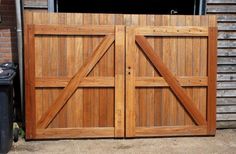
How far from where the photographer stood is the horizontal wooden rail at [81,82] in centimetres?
678

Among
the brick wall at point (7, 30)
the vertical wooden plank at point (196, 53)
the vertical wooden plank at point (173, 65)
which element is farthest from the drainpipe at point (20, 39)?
the vertical wooden plank at point (196, 53)

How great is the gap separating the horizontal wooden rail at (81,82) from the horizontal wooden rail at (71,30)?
28.0 inches

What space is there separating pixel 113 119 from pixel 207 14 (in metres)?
2.43

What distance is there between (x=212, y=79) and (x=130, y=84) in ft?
4.49

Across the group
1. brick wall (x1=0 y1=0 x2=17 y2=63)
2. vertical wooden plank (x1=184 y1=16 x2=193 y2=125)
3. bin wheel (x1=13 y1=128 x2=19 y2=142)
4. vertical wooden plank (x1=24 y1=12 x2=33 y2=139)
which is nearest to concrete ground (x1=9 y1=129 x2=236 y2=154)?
bin wheel (x1=13 y1=128 x2=19 y2=142)

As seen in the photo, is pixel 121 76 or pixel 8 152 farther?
pixel 121 76

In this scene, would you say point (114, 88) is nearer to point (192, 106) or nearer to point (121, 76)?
point (121, 76)

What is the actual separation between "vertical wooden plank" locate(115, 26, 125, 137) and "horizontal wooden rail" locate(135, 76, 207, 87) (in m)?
0.28

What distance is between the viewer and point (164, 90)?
7.07m

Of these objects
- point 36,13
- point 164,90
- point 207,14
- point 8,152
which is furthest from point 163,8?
point 8,152

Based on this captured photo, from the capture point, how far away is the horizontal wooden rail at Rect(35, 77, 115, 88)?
6.78 meters

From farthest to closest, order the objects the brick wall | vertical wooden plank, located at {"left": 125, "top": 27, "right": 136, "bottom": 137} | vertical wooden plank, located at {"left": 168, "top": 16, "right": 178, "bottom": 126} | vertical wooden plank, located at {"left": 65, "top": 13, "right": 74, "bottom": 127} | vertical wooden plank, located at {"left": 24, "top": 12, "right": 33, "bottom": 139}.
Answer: the brick wall → vertical wooden plank, located at {"left": 168, "top": 16, "right": 178, "bottom": 126} → vertical wooden plank, located at {"left": 125, "top": 27, "right": 136, "bottom": 137} → vertical wooden plank, located at {"left": 65, "top": 13, "right": 74, "bottom": 127} → vertical wooden plank, located at {"left": 24, "top": 12, "right": 33, "bottom": 139}

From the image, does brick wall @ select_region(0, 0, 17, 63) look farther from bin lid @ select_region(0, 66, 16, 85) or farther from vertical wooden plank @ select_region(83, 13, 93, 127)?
vertical wooden plank @ select_region(83, 13, 93, 127)

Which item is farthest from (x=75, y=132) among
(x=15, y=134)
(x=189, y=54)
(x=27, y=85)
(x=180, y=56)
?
(x=189, y=54)
